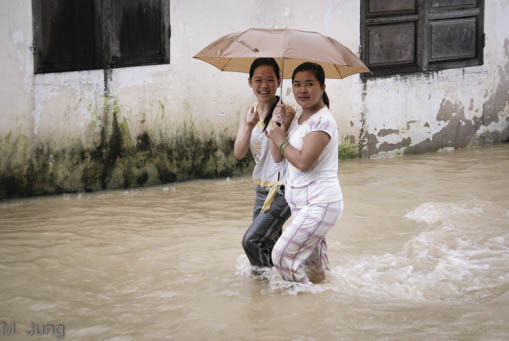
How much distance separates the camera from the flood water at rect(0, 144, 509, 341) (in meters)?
4.11

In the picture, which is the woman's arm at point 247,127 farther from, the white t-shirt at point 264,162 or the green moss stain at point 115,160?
the green moss stain at point 115,160

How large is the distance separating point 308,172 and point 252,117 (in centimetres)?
58

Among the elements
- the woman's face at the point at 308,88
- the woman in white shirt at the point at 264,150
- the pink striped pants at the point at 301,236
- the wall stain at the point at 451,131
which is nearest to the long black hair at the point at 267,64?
the woman in white shirt at the point at 264,150

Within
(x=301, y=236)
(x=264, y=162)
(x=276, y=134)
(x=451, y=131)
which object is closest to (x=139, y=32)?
(x=264, y=162)

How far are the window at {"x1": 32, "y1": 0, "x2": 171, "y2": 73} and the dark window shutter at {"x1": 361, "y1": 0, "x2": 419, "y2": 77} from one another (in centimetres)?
292

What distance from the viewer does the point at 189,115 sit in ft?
27.7

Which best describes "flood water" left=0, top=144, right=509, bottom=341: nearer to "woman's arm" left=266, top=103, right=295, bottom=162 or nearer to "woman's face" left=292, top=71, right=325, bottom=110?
"woman's arm" left=266, top=103, right=295, bottom=162

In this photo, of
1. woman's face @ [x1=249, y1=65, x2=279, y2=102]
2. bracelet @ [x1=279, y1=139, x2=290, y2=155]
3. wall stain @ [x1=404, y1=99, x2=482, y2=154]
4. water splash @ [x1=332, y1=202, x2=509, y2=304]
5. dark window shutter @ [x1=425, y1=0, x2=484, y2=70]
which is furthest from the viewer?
wall stain @ [x1=404, y1=99, x2=482, y2=154]

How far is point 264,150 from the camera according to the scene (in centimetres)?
459

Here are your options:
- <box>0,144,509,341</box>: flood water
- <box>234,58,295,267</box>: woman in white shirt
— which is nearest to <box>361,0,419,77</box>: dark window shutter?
<box>0,144,509,341</box>: flood water

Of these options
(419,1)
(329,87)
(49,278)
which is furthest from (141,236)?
(419,1)

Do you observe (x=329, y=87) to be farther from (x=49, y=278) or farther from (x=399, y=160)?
(x=49, y=278)

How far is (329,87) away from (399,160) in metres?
1.47

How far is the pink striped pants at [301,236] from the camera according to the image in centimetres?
426
